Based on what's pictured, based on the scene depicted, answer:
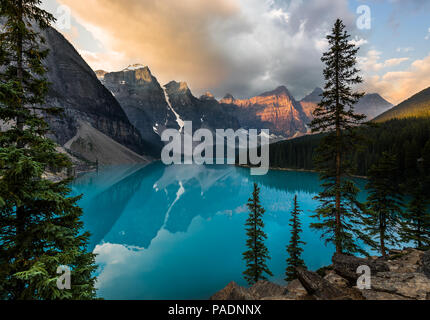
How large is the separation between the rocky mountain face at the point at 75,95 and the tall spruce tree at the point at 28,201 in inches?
5872

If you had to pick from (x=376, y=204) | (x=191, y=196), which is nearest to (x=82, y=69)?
(x=191, y=196)

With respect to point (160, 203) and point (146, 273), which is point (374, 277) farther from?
point (160, 203)

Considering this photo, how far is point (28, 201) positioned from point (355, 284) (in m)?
13.9

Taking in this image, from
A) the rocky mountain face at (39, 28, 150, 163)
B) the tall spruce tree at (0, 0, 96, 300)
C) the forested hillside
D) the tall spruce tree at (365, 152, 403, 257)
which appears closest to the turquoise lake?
the tall spruce tree at (365, 152, 403, 257)

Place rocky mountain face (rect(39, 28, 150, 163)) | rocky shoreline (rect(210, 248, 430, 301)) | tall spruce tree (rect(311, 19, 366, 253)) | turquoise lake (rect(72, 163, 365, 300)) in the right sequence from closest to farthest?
1. rocky shoreline (rect(210, 248, 430, 301))
2. tall spruce tree (rect(311, 19, 366, 253))
3. turquoise lake (rect(72, 163, 365, 300))
4. rocky mountain face (rect(39, 28, 150, 163))

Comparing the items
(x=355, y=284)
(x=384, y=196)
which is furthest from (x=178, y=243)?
(x=384, y=196)

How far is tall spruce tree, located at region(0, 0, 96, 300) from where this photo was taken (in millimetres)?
4457

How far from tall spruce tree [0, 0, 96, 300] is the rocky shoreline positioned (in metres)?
7.43

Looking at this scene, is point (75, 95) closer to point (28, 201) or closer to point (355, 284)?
point (28, 201)

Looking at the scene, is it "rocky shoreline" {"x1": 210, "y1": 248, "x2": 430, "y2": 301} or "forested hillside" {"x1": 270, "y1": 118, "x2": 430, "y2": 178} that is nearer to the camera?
"rocky shoreline" {"x1": 210, "y1": 248, "x2": 430, "y2": 301}

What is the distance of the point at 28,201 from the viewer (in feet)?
17.3

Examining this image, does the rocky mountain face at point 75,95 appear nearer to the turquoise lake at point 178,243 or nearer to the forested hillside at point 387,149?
the turquoise lake at point 178,243

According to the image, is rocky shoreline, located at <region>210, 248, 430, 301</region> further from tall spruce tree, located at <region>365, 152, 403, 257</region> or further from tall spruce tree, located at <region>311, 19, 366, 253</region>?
tall spruce tree, located at <region>365, 152, 403, 257</region>
